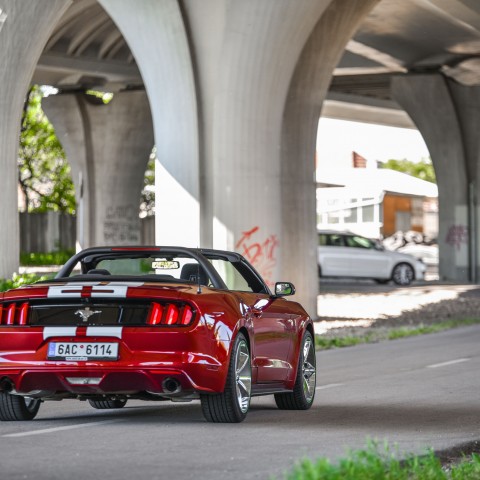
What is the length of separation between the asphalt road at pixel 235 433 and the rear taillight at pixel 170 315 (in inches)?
28.5

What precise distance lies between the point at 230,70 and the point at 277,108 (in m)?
1.24

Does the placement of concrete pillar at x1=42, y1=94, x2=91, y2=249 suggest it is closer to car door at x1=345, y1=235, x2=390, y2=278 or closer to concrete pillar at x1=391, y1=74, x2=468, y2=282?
car door at x1=345, y1=235, x2=390, y2=278

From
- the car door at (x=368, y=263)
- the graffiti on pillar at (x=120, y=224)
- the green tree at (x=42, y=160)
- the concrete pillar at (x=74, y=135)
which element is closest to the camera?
the car door at (x=368, y=263)

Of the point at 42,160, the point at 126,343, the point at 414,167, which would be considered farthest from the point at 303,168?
the point at 414,167

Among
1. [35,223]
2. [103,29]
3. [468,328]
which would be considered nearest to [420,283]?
[103,29]

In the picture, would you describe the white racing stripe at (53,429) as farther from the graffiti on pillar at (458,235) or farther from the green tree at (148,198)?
the green tree at (148,198)

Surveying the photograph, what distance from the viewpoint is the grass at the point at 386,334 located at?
68.2 feet

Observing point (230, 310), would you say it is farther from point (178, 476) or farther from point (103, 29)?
point (103, 29)

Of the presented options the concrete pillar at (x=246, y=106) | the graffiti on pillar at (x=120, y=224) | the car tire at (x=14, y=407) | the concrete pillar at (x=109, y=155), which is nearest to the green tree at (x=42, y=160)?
the concrete pillar at (x=109, y=155)

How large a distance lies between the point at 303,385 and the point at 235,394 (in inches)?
63.4

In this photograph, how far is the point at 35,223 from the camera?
216ft

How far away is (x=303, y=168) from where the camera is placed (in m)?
27.0

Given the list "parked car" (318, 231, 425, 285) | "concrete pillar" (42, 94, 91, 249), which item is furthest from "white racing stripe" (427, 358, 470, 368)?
"concrete pillar" (42, 94, 91, 249)

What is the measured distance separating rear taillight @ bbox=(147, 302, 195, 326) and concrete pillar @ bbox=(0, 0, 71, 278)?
13.5 m
